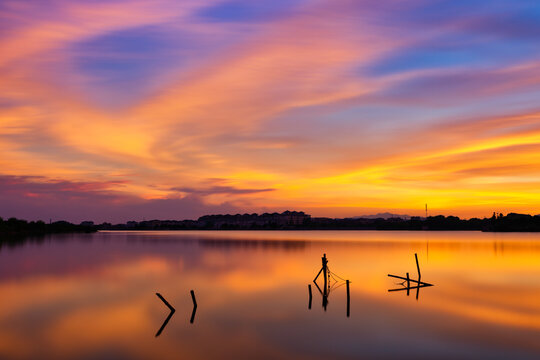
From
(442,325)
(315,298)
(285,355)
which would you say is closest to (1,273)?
(315,298)

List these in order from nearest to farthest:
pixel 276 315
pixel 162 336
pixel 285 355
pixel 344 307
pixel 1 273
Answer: pixel 285 355
pixel 162 336
pixel 276 315
pixel 344 307
pixel 1 273

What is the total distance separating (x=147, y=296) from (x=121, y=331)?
494 inches

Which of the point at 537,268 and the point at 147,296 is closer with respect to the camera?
the point at 147,296

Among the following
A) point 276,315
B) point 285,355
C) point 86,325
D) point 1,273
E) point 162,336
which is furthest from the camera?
point 1,273

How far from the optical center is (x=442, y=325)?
28.8 meters

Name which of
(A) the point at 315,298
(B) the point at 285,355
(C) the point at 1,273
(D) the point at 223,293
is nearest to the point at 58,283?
(C) the point at 1,273

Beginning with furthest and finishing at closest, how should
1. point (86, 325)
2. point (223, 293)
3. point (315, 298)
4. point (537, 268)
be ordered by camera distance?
1. point (537, 268)
2. point (223, 293)
3. point (315, 298)
4. point (86, 325)

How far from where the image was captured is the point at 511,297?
40031 millimetres

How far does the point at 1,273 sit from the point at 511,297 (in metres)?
51.3

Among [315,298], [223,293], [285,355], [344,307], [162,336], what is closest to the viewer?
[285,355]

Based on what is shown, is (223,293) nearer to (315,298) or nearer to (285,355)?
(315,298)

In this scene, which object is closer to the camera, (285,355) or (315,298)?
(285,355)

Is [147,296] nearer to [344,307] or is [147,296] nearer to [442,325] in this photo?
[344,307]

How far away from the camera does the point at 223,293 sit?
41.2 m
